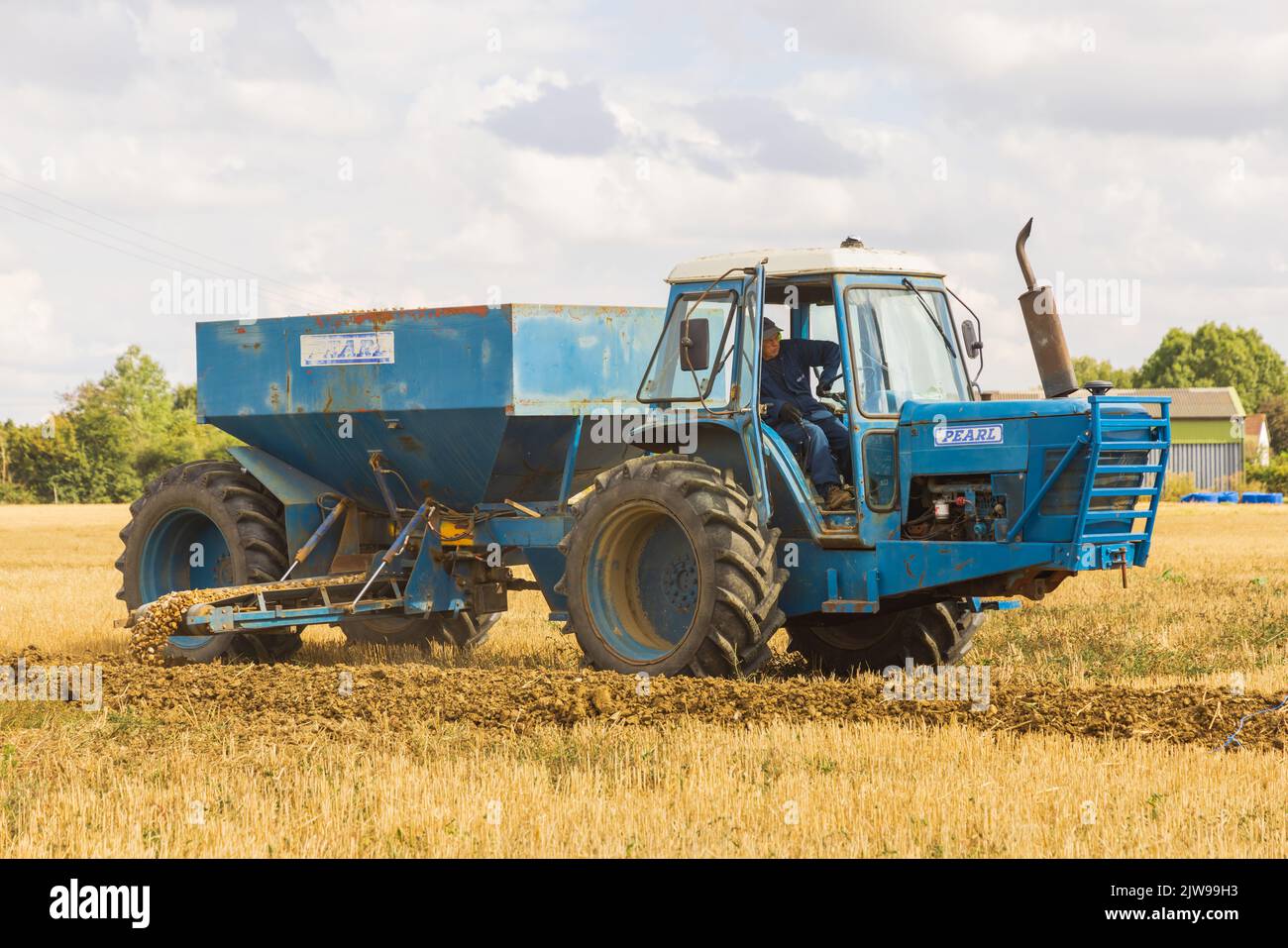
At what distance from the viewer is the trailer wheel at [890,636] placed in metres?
11.4

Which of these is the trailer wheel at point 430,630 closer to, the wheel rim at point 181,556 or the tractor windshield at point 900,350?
the wheel rim at point 181,556

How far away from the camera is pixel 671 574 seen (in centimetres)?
1077

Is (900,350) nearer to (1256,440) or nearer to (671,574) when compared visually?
(671,574)

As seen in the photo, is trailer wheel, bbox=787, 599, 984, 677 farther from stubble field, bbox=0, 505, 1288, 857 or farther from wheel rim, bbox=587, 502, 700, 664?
wheel rim, bbox=587, 502, 700, 664

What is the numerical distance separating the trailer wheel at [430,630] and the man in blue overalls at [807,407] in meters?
4.14

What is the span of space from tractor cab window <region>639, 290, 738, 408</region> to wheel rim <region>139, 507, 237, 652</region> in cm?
454

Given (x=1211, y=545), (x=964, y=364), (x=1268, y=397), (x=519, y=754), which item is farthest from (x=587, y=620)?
(x=1268, y=397)

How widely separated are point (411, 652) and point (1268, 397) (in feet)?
276

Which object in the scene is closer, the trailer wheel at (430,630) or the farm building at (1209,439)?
the trailer wheel at (430,630)

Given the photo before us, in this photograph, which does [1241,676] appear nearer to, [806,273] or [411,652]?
[806,273]

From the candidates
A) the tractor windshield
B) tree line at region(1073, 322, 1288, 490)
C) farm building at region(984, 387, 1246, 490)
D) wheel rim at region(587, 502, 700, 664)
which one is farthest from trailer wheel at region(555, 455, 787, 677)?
tree line at region(1073, 322, 1288, 490)

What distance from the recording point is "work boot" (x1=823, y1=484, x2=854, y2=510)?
10.3 metres

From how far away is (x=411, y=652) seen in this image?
1341 cm

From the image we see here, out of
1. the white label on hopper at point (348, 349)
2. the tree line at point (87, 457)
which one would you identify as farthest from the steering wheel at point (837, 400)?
the tree line at point (87, 457)
